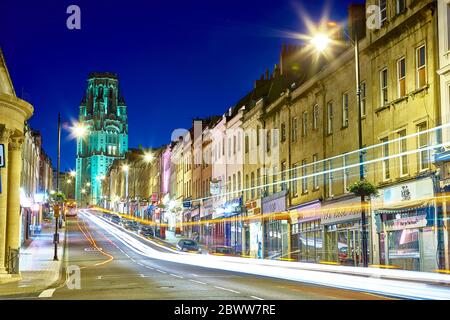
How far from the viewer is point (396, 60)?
Answer: 35531 mm

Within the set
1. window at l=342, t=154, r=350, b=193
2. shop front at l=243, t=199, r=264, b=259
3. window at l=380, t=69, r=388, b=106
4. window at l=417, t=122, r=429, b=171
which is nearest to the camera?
window at l=417, t=122, r=429, b=171

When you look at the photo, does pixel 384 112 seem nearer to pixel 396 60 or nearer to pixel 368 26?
pixel 396 60

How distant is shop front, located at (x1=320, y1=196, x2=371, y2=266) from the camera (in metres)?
39.8

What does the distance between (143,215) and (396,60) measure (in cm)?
11179

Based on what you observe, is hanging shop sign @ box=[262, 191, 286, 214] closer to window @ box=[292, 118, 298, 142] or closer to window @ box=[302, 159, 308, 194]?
window @ box=[302, 159, 308, 194]

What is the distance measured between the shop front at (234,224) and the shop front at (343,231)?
22.2 meters

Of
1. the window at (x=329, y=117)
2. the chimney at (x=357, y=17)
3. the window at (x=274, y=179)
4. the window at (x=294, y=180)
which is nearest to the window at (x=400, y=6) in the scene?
the chimney at (x=357, y=17)

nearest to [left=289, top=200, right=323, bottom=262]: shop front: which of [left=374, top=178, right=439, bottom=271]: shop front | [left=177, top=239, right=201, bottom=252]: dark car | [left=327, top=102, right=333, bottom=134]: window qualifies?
[left=327, top=102, right=333, bottom=134]: window

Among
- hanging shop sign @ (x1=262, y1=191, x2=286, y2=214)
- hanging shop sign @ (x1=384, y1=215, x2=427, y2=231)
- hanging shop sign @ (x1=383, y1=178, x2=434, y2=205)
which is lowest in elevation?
hanging shop sign @ (x1=384, y1=215, x2=427, y2=231)

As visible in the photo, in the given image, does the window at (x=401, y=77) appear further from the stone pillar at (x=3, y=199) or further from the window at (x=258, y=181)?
the window at (x=258, y=181)

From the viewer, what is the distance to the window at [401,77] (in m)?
34.8

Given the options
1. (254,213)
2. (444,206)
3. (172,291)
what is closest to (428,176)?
(444,206)

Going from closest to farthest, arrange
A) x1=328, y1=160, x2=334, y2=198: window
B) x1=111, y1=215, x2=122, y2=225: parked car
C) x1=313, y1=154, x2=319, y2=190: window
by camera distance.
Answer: x1=328, y1=160, x2=334, y2=198: window < x1=313, y1=154, x2=319, y2=190: window < x1=111, y1=215, x2=122, y2=225: parked car

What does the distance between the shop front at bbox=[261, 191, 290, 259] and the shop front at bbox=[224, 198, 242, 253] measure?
820 cm
